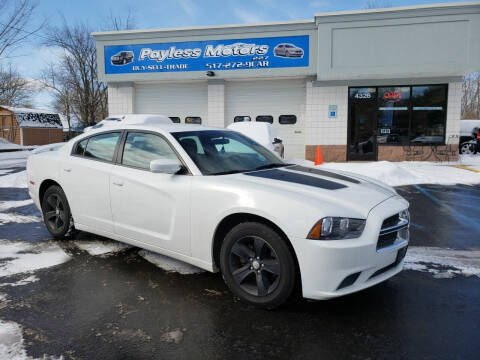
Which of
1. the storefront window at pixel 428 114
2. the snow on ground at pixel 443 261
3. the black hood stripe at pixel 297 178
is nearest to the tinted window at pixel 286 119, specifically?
the storefront window at pixel 428 114

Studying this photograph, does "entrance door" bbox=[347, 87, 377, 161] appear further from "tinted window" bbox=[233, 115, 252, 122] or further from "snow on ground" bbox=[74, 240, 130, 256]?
"snow on ground" bbox=[74, 240, 130, 256]

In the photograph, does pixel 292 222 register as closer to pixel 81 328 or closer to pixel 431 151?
pixel 81 328

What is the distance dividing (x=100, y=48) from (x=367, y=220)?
686 inches

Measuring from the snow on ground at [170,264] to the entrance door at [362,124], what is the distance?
12924 mm

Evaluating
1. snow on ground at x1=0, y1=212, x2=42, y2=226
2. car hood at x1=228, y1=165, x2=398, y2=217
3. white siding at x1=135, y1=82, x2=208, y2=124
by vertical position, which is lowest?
snow on ground at x1=0, y1=212, x2=42, y2=226

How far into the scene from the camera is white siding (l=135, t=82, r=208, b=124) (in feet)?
58.3

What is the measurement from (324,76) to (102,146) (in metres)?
12.2

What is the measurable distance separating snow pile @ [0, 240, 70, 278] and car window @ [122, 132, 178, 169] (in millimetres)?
1368

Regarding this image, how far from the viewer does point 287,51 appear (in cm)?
1585

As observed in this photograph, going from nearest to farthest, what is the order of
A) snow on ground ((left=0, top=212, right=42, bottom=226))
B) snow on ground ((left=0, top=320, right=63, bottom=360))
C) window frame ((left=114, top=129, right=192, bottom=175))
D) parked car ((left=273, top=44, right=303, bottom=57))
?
snow on ground ((left=0, top=320, right=63, bottom=360)), window frame ((left=114, top=129, right=192, bottom=175)), snow on ground ((left=0, top=212, right=42, bottom=226)), parked car ((left=273, top=44, right=303, bottom=57))

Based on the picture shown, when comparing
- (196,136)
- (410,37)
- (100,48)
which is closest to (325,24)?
(410,37)

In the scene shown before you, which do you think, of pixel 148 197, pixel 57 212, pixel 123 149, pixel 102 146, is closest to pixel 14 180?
pixel 57 212

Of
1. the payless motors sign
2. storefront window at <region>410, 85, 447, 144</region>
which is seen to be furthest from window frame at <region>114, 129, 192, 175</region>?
storefront window at <region>410, 85, 447, 144</region>

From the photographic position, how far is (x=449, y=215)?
21.5ft
